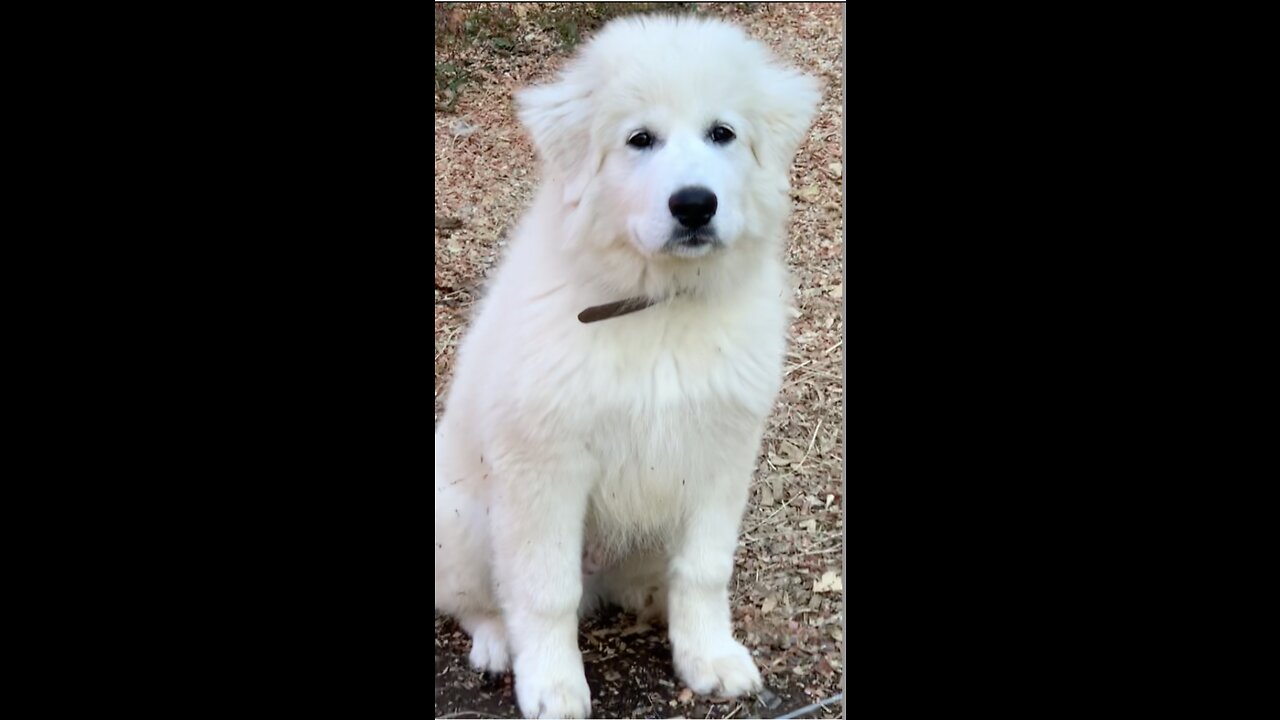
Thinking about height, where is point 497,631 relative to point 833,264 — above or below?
below

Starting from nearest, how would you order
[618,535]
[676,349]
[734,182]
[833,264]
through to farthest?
[734,182] < [676,349] < [618,535] < [833,264]

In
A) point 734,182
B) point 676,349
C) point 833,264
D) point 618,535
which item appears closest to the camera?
point 734,182

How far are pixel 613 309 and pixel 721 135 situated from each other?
0.52 meters

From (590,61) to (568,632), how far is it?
1536mm

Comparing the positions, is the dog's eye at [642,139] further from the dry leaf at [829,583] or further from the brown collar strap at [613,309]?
the dry leaf at [829,583]

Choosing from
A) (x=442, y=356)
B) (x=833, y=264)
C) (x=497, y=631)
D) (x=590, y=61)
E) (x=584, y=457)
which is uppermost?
(x=590, y=61)

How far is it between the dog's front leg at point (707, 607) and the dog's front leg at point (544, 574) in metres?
0.29

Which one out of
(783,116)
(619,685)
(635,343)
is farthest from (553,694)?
(783,116)

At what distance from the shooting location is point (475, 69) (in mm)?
3154

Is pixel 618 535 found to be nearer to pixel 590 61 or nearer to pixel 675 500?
pixel 675 500

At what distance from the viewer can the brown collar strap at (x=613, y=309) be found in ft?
9.25

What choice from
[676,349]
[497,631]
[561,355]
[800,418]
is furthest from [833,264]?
[497,631]

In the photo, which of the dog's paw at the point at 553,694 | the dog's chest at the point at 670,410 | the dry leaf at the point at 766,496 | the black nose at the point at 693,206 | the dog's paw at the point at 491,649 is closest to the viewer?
the black nose at the point at 693,206

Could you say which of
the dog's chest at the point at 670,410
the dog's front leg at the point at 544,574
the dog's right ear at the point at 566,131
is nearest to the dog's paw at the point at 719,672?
the dog's front leg at the point at 544,574
